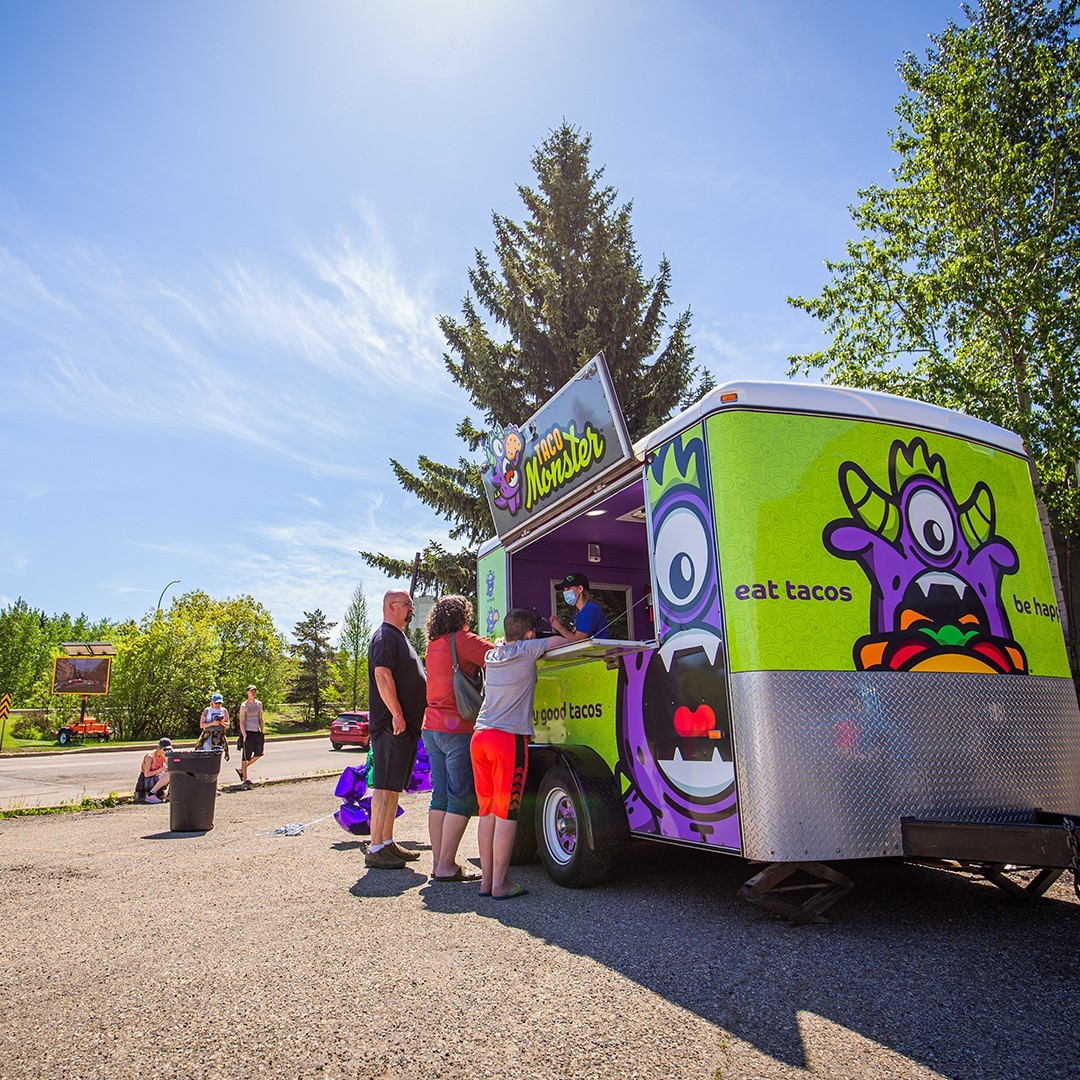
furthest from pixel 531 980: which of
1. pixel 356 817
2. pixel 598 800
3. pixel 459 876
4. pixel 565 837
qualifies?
pixel 356 817

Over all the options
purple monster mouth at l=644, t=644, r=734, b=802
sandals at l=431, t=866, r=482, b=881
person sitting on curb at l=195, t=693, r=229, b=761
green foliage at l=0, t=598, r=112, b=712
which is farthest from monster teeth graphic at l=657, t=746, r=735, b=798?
green foliage at l=0, t=598, r=112, b=712

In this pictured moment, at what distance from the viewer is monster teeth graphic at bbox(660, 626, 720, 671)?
389cm

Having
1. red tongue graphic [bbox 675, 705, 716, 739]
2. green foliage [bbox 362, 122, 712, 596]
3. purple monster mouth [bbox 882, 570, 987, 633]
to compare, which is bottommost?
red tongue graphic [bbox 675, 705, 716, 739]

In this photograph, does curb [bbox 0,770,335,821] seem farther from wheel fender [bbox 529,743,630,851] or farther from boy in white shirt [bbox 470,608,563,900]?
wheel fender [bbox 529,743,630,851]

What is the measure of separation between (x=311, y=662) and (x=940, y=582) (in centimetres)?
5350

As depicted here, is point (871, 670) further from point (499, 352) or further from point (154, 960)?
point (499, 352)

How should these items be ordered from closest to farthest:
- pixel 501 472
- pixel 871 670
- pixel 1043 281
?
pixel 871 670
pixel 501 472
pixel 1043 281

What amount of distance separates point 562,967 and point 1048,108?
1904cm

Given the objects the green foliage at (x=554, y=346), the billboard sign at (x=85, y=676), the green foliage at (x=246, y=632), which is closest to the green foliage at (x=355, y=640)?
the green foliage at (x=246, y=632)

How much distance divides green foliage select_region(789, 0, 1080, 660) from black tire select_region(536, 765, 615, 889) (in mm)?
12046

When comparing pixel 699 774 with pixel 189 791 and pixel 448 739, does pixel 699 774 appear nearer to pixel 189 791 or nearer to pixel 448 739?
pixel 448 739

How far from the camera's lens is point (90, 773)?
1623 cm

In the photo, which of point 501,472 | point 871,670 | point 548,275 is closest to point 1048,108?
point 548,275

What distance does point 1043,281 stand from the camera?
1389cm
